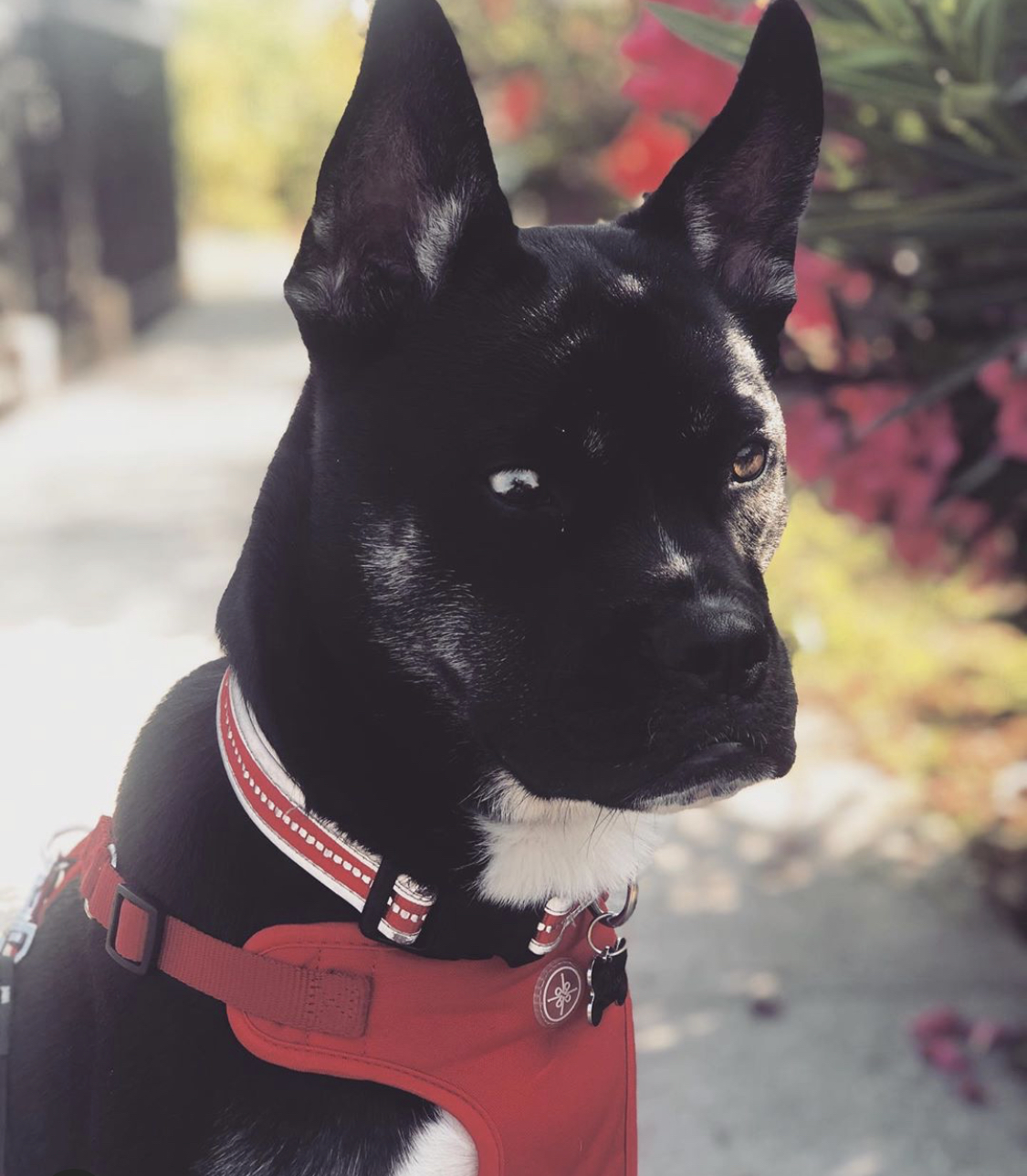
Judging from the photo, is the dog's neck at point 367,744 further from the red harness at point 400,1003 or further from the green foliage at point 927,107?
the green foliage at point 927,107

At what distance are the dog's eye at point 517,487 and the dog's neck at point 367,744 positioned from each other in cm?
23

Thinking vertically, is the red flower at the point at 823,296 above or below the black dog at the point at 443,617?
below

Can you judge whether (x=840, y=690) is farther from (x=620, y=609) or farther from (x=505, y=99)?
(x=505, y=99)

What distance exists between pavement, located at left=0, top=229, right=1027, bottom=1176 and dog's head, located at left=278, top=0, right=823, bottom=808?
568mm

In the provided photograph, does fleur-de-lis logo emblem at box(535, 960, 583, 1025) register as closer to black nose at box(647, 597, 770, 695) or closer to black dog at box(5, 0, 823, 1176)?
black dog at box(5, 0, 823, 1176)

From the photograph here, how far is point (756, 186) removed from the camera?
1670 mm

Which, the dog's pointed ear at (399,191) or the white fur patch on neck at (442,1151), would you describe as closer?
the dog's pointed ear at (399,191)

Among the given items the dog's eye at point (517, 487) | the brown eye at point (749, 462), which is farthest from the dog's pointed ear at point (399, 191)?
the brown eye at point (749, 462)

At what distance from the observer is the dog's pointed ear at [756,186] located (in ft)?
5.02

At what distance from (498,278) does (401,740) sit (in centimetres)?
56

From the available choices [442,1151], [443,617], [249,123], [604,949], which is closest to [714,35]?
[443,617]

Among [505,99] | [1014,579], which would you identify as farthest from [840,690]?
[505,99]

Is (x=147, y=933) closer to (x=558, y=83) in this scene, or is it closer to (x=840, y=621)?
(x=840, y=621)

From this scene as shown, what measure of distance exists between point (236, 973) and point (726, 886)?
2.47 metres
